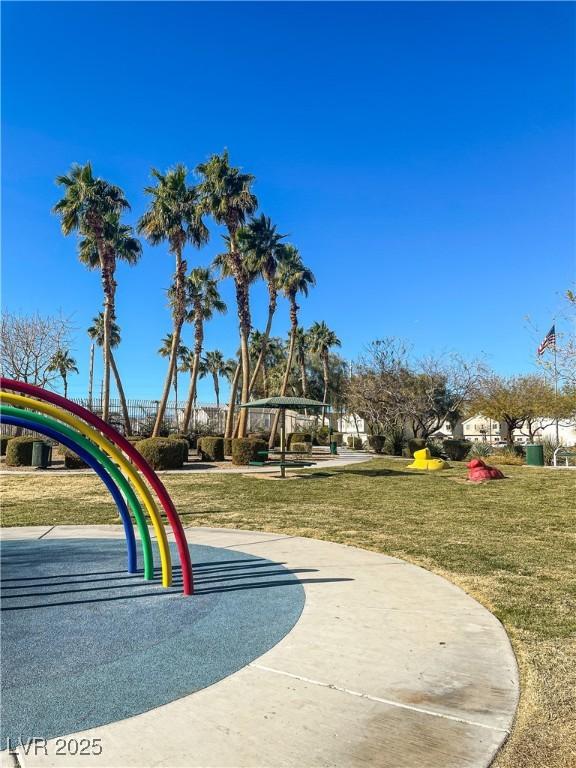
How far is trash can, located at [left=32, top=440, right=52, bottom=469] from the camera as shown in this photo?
20.1 m

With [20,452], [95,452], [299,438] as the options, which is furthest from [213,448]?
[95,452]

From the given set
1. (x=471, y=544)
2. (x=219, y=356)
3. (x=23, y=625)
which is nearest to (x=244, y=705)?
(x=23, y=625)

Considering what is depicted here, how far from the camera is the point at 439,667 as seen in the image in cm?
368

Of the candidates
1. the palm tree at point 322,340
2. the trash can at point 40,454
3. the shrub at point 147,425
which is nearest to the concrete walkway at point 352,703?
the trash can at point 40,454

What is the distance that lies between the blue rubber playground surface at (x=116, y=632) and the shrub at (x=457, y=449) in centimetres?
2184

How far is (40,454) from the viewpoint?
20.1 metres

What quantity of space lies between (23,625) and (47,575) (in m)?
1.57

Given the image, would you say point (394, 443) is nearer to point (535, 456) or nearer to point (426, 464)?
point (535, 456)

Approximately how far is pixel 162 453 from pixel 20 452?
18.0 feet

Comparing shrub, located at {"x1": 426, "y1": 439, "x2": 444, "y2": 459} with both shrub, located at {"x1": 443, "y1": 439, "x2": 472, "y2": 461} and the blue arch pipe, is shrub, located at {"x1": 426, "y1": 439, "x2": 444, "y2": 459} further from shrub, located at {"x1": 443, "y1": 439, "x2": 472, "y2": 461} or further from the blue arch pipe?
the blue arch pipe

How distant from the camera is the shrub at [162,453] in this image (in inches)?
781

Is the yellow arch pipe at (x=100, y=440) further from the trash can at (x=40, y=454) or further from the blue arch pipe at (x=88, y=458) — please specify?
the trash can at (x=40, y=454)

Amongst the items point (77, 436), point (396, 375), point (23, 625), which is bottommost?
point (23, 625)

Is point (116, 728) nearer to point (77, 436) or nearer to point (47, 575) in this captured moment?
point (77, 436)
